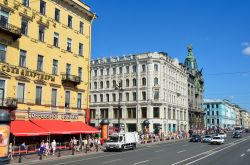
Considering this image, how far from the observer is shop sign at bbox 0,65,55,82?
31453mm

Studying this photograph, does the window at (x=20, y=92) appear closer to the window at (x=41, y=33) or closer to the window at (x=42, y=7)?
the window at (x=41, y=33)

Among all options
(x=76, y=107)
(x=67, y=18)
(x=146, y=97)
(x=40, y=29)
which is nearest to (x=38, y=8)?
(x=40, y=29)

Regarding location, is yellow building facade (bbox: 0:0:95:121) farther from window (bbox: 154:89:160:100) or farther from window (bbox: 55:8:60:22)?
window (bbox: 154:89:160:100)

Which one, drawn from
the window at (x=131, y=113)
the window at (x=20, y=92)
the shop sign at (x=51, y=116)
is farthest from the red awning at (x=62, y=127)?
the window at (x=131, y=113)

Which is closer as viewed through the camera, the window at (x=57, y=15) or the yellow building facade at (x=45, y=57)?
the yellow building facade at (x=45, y=57)

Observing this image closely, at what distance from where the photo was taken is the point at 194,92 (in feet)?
379

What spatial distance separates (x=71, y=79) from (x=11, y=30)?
11.4 meters

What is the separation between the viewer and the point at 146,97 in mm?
79312

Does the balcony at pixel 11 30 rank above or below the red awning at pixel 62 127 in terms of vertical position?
above

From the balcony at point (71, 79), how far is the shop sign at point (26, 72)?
1994mm

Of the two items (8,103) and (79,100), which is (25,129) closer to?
(8,103)

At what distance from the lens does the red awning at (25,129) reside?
1159 inches

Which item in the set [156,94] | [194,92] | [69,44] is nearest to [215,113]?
[194,92]

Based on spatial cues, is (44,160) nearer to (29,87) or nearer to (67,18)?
(29,87)
